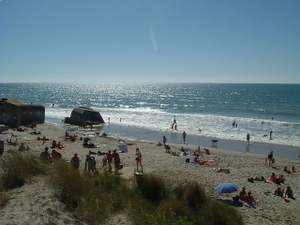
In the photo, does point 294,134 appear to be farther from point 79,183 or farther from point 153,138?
point 79,183

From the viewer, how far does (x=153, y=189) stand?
11.7m

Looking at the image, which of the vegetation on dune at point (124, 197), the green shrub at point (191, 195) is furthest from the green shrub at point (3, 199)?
the green shrub at point (191, 195)

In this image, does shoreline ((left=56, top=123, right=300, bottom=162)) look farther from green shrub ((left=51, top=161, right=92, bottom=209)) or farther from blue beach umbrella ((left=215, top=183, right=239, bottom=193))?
green shrub ((left=51, top=161, right=92, bottom=209))

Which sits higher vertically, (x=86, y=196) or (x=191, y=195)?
(x=86, y=196)

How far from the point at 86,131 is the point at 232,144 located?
15.0 m

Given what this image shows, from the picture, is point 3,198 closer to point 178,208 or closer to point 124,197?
point 124,197

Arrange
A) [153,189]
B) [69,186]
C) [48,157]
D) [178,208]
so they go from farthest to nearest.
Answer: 1. [48,157]
2. [153,189]
3. [178,208]
4. [69,186]

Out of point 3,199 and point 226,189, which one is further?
point 226,189

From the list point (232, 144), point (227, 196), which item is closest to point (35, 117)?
point (232, 144)

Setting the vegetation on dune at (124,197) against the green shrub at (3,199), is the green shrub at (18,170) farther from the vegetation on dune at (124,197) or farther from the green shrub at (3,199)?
the green shrub at (3,199)

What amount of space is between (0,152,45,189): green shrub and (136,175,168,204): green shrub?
3.09 metres

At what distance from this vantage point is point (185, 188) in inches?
464

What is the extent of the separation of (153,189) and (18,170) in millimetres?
3956

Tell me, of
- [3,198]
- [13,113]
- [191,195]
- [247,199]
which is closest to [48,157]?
[191,195]
